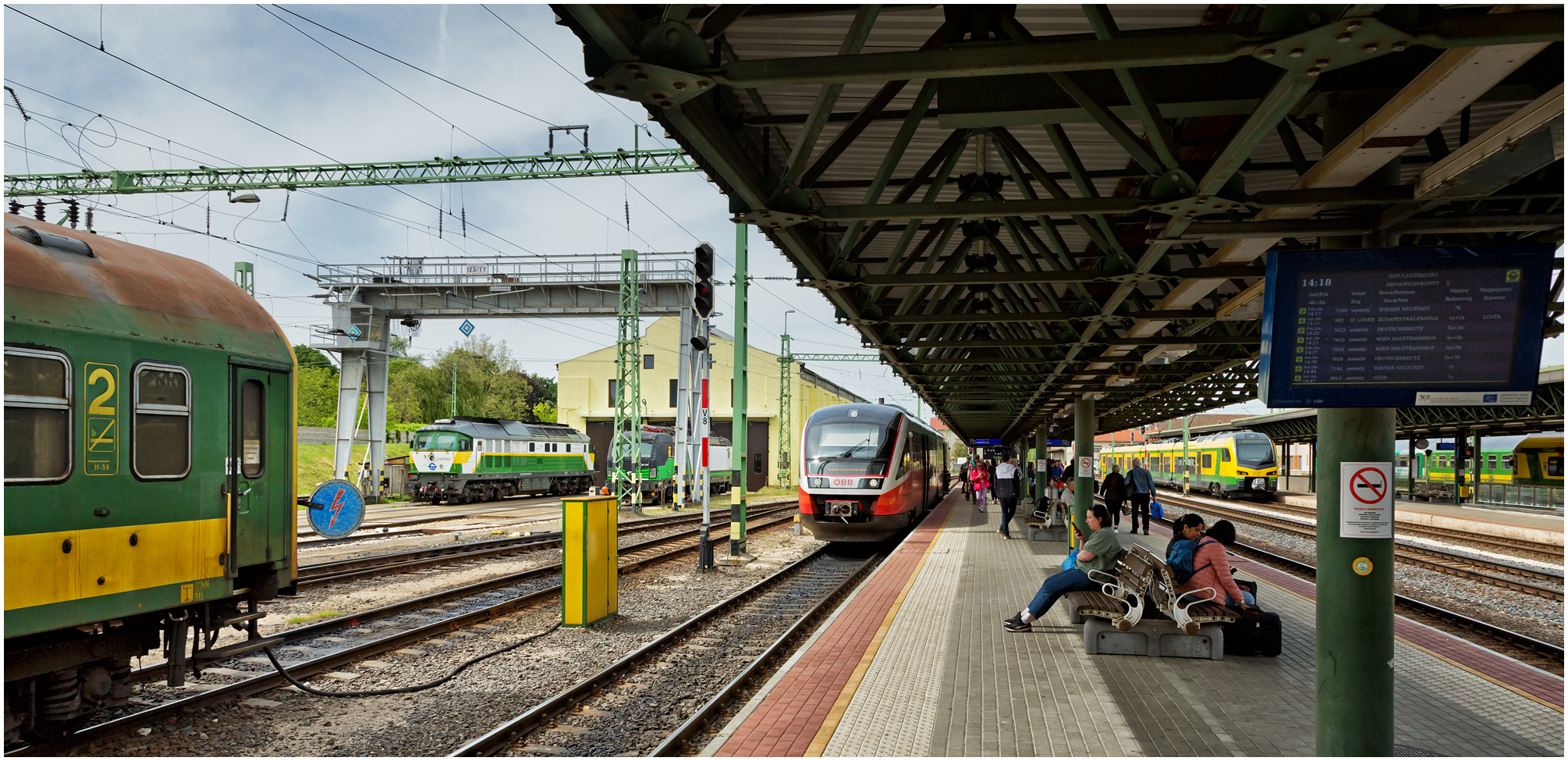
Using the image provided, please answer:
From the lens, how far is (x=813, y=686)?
21.9 feet

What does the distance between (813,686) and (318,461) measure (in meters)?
44.4

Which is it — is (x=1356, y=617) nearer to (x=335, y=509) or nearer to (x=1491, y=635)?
(x=1491, y=635)

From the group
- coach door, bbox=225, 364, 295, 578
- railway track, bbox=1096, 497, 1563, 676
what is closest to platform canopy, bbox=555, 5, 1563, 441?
coach door, bbox=225, 364, 295, 578

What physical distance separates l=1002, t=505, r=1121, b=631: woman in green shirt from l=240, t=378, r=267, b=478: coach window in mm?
7021

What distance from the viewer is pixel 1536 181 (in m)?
5.11

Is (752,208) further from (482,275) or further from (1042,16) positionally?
(482,275)

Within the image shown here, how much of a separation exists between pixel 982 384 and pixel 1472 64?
16.9 m

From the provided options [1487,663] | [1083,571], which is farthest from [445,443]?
[1487,663]

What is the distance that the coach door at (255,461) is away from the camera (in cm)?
694

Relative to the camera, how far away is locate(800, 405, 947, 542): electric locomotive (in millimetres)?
16516

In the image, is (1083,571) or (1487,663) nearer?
(1487,663)

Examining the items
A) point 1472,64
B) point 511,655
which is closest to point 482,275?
point 511,655

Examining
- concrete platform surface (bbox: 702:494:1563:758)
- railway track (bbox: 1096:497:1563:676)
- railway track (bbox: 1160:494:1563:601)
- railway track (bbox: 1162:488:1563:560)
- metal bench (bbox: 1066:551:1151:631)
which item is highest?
metal bench (bbox: 1066:551:1151:631)

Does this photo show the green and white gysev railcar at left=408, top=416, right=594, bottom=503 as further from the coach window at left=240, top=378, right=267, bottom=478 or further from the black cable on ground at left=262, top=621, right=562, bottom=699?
the coach window at left=240, top=378, right=267, bottom=478
